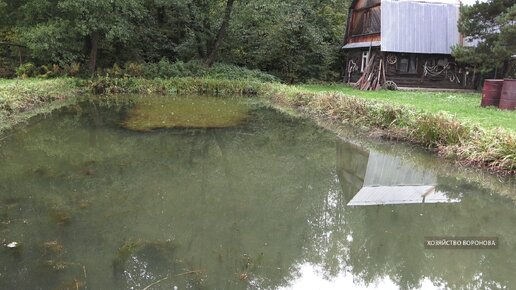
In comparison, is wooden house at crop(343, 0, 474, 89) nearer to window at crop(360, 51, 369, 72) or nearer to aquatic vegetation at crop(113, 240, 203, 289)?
window at crop(360, 51, 369, 72)

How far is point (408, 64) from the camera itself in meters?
23.0

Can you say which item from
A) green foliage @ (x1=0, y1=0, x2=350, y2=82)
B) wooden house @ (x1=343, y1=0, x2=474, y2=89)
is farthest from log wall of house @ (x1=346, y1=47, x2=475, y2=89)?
green foliage @ (x1=0, y1=0, x2=350, y2=82)

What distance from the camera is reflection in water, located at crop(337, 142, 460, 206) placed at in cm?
694

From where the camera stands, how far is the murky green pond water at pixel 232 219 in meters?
4.47

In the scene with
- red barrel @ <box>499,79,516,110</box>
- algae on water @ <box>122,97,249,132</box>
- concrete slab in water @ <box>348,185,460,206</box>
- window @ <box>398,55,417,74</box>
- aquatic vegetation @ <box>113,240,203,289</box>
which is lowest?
aquatic vegetation @ <box>113,240,203,289</box>

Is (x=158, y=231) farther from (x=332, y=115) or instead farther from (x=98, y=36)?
(x=98, y=36)

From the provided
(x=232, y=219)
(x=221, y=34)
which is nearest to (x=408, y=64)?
(x=221, y=34)

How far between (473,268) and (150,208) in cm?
418

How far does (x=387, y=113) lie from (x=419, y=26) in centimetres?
1325

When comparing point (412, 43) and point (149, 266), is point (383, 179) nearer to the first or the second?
point (149, 266)

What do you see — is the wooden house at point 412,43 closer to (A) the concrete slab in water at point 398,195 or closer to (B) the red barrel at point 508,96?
(B) the red barrel at point 508,96

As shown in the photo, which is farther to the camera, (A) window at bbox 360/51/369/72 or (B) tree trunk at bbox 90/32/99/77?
(A) window at bbox 360/51/369/72

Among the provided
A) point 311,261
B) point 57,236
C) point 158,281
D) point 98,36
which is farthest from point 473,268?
point 98,36

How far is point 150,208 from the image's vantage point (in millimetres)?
6062
